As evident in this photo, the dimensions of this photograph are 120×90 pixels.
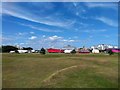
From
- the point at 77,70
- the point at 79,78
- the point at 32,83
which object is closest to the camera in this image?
the point at 32,83

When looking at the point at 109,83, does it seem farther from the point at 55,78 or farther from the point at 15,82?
the point at 15,82

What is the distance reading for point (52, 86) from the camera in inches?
1001

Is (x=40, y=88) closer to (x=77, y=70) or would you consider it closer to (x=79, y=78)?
(x=79, y=78)

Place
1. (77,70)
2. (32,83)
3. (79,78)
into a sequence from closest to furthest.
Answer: (32,83) < (79,78) < (77,70)

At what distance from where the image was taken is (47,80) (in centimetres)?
2723

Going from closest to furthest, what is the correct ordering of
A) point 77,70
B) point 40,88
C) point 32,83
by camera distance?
point 40,88
point 32,83
point 77,70

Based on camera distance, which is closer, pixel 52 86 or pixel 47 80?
pixel 52 86

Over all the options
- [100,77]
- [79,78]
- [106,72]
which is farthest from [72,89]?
[106,72]

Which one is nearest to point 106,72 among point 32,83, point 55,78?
point 55,78

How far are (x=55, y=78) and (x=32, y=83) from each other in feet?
9.34

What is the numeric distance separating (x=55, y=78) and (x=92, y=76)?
16.0 ft

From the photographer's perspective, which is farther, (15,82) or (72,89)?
(15,82)

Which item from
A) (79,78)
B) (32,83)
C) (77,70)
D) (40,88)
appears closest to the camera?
(40,88)

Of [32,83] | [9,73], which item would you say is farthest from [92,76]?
[9,73]
